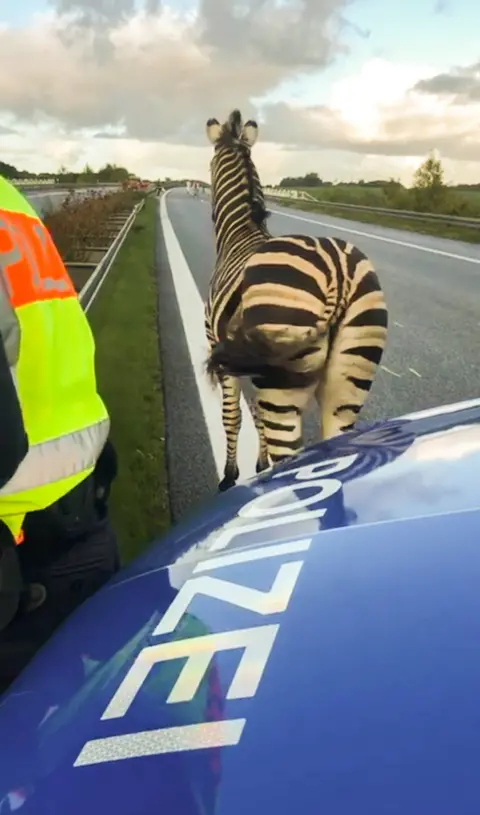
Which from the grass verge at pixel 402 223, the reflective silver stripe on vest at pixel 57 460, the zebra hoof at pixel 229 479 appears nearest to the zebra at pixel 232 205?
the zebra hoof at pixel 229 479

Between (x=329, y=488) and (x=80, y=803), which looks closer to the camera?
(x=80, y=803)

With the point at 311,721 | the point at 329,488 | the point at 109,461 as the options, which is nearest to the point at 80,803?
the point at 311,721

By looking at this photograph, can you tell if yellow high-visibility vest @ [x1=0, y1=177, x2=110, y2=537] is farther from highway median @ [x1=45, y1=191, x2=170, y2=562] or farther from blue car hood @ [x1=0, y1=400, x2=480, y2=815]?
highway median @ [x1=45, y1=191, x2=170, y2=562]

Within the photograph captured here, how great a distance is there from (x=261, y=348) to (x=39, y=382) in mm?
1774

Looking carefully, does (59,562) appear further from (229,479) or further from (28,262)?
(229,479)

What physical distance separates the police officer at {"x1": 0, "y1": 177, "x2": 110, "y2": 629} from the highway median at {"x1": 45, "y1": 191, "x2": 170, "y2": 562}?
2001 mm

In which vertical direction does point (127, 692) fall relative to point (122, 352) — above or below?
above

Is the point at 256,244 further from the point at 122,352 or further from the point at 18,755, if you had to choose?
the point at 122,352

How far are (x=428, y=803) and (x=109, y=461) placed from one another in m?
1.77

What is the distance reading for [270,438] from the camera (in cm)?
422

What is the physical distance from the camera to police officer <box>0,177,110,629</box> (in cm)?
210

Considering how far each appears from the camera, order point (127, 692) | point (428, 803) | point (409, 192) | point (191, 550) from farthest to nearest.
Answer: point (409, 192) < point (191, 550) < point (127, 692) < point (428, 803)

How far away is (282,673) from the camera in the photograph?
139 cm

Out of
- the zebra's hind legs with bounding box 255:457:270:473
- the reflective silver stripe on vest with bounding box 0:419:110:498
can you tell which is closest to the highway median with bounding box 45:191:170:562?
the zebra's hind legs with bounding box 255:457:270:473
